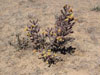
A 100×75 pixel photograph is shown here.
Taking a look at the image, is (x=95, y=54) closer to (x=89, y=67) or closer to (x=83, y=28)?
(x=89, y=67)

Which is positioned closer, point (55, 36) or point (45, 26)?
point (55, 36)

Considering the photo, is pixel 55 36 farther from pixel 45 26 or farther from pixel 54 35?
pixel 45 26

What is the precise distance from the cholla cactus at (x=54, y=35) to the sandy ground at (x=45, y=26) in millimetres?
213

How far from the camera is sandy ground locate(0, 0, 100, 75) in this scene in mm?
3609

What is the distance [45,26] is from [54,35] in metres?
1.40

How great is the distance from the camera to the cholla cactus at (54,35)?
12.0 feet

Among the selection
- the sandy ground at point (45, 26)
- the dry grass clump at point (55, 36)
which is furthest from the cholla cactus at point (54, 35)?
the sandy ground at point (45, 26)

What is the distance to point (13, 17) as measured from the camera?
5445 mm

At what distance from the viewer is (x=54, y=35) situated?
374cm

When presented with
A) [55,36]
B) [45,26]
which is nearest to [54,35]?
[55,36]

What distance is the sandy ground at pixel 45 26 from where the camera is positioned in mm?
3609

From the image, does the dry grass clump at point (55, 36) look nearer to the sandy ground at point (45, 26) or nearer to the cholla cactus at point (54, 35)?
the cholla cactus at point (54, 35)

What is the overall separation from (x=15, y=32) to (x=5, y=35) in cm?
29

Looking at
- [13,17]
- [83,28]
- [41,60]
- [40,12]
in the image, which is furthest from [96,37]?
[13,17]
